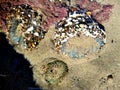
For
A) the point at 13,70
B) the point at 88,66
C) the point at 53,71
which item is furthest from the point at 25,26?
the point at 88,66

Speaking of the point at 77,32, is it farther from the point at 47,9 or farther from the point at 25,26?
the point at 25,26

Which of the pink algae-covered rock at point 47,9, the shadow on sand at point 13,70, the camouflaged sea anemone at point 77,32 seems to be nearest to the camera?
the shadow on sand at point 13,70

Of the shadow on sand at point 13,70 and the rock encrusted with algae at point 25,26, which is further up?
the rock encrusted with algae at point 25,26

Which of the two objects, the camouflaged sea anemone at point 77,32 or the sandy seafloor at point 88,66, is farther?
the camouflaged sea anemone at point 77,32

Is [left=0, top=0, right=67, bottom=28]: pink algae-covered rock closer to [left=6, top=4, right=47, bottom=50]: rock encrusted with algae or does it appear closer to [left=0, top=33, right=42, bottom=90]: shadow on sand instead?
[left=6, top=4, right=47, bottom=50]: rock encrusted with algae

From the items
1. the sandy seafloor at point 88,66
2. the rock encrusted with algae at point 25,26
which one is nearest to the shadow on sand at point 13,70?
the sandy seafloor at point 88,66

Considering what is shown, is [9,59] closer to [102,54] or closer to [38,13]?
[38,13]

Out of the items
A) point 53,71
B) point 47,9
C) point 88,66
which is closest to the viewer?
point 53,71

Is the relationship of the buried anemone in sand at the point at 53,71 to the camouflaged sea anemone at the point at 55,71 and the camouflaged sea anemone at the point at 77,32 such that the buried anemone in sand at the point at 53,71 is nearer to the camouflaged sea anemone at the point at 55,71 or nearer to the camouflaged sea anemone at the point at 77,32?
the camouflaged sea anemone at the point at 55,71
